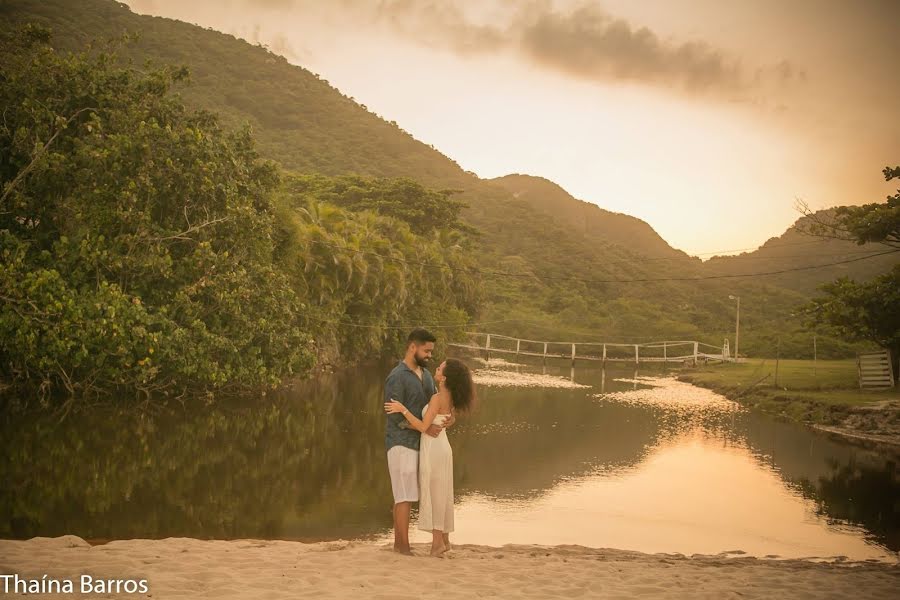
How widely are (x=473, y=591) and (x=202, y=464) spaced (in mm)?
10660

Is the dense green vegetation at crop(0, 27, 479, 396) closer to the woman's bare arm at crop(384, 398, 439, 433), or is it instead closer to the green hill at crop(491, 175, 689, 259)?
the woman's bare arm at crop(384, 398, 439, 433)

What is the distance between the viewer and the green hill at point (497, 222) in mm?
76375

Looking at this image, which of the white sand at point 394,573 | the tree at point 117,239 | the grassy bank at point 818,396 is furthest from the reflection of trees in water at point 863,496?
the tree at point 117,239

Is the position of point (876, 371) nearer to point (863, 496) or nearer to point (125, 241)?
point (863, 496)

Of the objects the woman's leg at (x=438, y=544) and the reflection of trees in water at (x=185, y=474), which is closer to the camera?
the woman's leg at (x=438, y=544)

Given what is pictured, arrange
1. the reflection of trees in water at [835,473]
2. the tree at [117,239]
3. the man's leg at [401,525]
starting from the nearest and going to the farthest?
the man's leg at [401,525], the reflection of trees in water at [835,473], the tree at [117,239]

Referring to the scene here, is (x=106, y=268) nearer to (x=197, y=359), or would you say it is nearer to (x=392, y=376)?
(x=197, y=359)

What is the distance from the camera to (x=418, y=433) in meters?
8.41

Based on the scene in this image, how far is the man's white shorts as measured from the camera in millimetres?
8258

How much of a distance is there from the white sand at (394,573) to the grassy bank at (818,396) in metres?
17.3

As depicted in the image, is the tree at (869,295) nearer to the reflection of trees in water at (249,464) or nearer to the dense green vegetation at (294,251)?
the dense green vegetation at (294,251)

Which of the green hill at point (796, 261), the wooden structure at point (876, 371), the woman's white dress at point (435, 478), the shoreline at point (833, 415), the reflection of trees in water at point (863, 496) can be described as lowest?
the reflection of trees in water at point (863, 496)

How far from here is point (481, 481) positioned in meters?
16.3

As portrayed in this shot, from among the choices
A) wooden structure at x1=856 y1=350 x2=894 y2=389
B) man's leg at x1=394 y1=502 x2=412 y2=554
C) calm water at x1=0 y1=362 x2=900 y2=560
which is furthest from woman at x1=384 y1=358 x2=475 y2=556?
wooden structure at x1=856 y1=350 x2=894 y2=389
